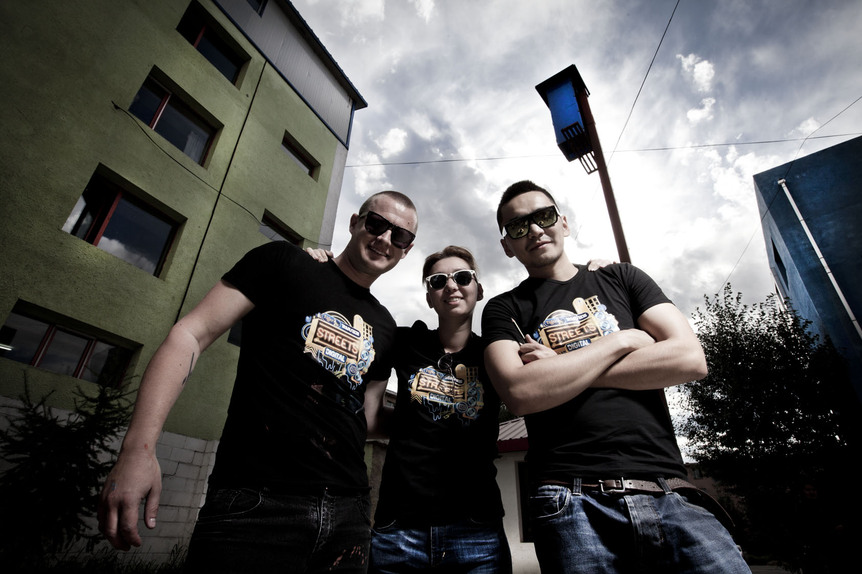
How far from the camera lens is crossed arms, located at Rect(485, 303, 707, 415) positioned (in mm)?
1565

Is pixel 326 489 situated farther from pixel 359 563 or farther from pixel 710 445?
pixel 710 445

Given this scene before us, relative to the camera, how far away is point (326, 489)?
1562 millimetres

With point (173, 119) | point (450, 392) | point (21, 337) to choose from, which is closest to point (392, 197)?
point (450, 392)

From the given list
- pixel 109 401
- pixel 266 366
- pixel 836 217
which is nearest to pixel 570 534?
pixel 266 366

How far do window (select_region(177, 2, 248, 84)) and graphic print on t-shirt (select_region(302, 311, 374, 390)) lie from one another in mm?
11612

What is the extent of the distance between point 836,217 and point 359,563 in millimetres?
14635

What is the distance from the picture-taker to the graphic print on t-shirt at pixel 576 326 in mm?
1830

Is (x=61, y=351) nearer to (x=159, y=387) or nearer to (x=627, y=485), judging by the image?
(x=159, y=387)

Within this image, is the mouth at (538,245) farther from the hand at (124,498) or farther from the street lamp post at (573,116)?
the street lamp post at (573,116)

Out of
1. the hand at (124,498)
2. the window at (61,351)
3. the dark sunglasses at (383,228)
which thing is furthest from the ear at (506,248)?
the window at (61,351)

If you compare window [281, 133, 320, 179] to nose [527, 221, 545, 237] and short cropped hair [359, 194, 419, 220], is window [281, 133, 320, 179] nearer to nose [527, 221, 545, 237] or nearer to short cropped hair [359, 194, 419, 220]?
short cropped hair [359, 194, 419, 220]

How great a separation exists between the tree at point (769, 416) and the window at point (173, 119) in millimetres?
15562

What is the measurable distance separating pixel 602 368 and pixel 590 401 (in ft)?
0.54

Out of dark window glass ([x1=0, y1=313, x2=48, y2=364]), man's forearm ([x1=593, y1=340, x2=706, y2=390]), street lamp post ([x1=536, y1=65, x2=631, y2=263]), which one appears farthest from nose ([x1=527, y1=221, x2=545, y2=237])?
dark window glass ([x1=0, y1=313, x2=48, y2=364])
